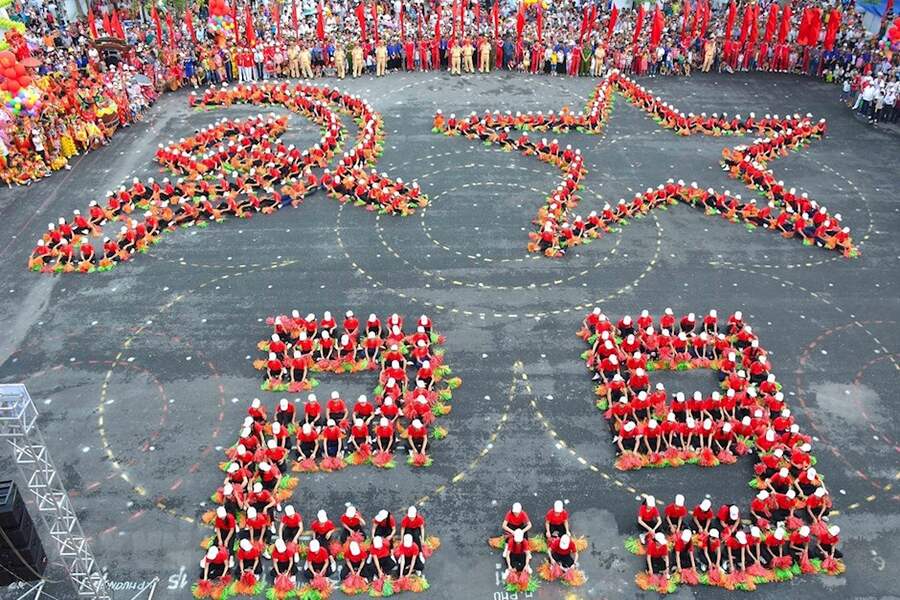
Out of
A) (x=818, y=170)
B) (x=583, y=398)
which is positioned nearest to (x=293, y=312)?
(x=583, y=398)

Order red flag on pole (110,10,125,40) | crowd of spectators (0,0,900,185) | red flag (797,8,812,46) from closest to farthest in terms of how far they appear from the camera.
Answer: crowd of spectators (0,0,900,185)
red flag on pole (110,10,125,40)
red flag (797,8,812,46)

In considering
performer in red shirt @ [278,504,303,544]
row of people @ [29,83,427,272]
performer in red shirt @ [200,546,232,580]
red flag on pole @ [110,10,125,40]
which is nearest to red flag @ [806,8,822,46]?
row of people @ [29,83,427,272]

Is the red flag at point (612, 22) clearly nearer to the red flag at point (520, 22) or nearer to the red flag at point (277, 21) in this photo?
the red flag at point (520, 22)

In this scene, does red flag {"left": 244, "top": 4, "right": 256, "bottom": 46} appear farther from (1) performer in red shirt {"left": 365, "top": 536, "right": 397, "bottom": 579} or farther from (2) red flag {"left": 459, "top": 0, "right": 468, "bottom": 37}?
(1) performer in red shirt {"left": 365, "top": 536, "right": 397, "bottom": 579}

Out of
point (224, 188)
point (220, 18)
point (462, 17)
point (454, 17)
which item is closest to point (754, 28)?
point (462, 17)

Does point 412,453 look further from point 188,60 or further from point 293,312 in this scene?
point 188,60

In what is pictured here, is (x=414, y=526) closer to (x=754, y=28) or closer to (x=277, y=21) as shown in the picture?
(x=277, y=21)
